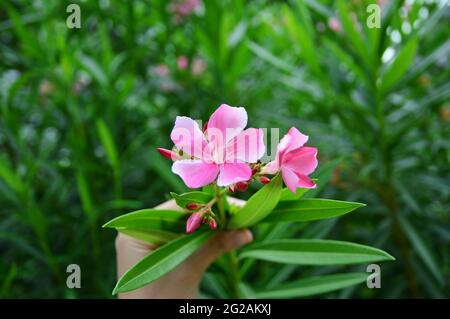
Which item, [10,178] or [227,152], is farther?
[10,178]

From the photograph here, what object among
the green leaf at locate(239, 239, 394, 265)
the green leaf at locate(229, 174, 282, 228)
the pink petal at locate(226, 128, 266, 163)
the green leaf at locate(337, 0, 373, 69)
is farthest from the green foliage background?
the pink petal at locate(226, 128, 266, 163)

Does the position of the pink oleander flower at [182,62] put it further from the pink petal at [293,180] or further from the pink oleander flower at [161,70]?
the pink petal at [293,180]

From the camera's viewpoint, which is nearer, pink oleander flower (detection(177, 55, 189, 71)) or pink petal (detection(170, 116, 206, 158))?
pink petal (detection(170, 116, 206, 158))

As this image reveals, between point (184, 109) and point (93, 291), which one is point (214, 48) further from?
point (93, 291)

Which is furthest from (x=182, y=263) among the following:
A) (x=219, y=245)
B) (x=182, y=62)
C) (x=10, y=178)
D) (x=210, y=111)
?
(x=182, y=62)

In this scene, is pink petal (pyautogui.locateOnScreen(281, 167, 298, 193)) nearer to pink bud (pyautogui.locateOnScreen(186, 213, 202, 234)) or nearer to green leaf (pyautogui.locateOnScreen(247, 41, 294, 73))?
pink bud (pyautogui.locateOnScreen(186, 213, 202, 234))

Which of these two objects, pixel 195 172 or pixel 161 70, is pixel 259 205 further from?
pixel 161 70

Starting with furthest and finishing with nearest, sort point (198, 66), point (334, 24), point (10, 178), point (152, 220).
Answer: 1. point (198, 66)
2. point (334, 24)
3. point (10, 178)
4. point (152, 220)
